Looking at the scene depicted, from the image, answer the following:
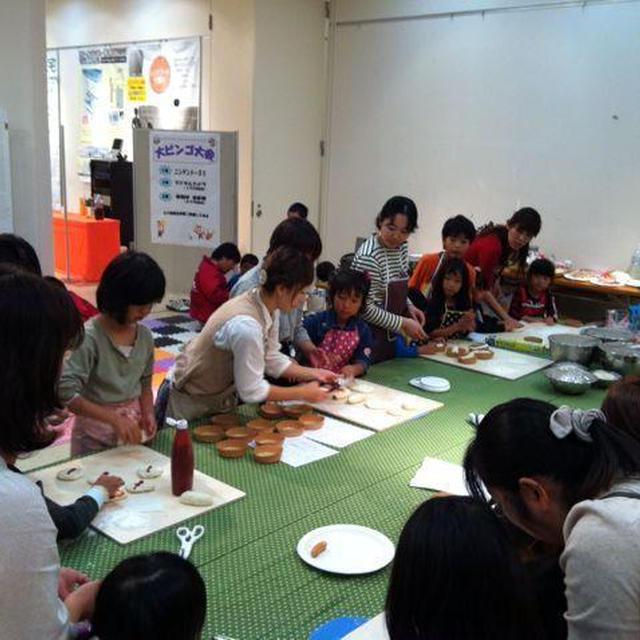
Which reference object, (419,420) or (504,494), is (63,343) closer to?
(504,494)

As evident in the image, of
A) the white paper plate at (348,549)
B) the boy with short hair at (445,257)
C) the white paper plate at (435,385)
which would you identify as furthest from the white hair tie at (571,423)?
the boy with short hair at (445,257)

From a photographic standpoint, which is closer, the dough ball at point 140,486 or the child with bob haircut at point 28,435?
the child with bob haircut at point 28,435

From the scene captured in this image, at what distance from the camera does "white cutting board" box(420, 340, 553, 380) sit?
2869 millimetres

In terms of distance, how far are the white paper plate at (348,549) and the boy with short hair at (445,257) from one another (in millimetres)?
2051

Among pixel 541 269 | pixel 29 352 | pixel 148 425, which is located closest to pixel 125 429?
pixel 148 425

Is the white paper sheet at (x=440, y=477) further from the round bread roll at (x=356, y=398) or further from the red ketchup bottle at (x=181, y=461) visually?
the red ketchup bottle at (x=181, y=461)

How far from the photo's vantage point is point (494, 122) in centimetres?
566

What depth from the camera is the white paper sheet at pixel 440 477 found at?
1787 millimetres

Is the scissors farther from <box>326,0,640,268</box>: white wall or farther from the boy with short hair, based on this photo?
<box>326,0,640,268</box>: white wall

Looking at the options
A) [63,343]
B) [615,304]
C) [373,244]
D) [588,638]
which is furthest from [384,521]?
[615,304]

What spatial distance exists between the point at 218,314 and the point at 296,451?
521 millimetres

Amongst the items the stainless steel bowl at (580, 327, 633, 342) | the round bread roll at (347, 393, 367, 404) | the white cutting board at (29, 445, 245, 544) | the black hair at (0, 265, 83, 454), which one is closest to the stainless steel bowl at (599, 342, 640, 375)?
the stainless steel bowl at (580, 327, 633, 342)

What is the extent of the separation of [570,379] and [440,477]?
1054 mm

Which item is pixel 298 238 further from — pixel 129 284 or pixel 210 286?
pixel 210 286
